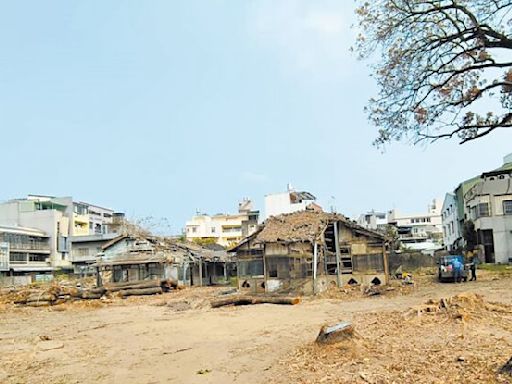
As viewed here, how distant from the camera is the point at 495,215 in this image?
4506cm

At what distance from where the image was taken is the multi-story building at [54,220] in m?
68.4

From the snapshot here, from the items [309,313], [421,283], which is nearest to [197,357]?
[309,313]

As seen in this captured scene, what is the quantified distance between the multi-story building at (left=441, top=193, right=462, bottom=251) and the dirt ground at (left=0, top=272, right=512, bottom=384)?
39.0 metres

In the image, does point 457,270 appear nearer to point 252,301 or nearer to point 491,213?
point 252,301

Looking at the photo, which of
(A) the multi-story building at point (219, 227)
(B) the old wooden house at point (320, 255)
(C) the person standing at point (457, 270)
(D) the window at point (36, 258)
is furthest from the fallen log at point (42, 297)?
(A) the multi-story building at point (219, 227)

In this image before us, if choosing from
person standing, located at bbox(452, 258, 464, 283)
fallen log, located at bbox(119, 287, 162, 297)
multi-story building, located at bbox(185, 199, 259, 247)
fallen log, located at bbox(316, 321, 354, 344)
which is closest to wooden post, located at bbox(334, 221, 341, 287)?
person standing, located at bbox(452, 258, 464, 283)

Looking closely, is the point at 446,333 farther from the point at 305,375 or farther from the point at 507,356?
the point at 305,375

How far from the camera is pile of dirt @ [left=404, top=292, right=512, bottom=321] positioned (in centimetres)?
1304

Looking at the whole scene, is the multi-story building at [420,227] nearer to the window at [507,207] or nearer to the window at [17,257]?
the window at [507,207]

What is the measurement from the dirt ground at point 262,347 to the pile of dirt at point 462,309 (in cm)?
6

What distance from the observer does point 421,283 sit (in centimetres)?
2891

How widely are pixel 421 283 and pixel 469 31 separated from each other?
711 inches

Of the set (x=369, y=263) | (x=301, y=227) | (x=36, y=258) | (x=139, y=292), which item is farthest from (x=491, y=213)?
(x=36, y=258)

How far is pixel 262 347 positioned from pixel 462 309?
18.5 ft
